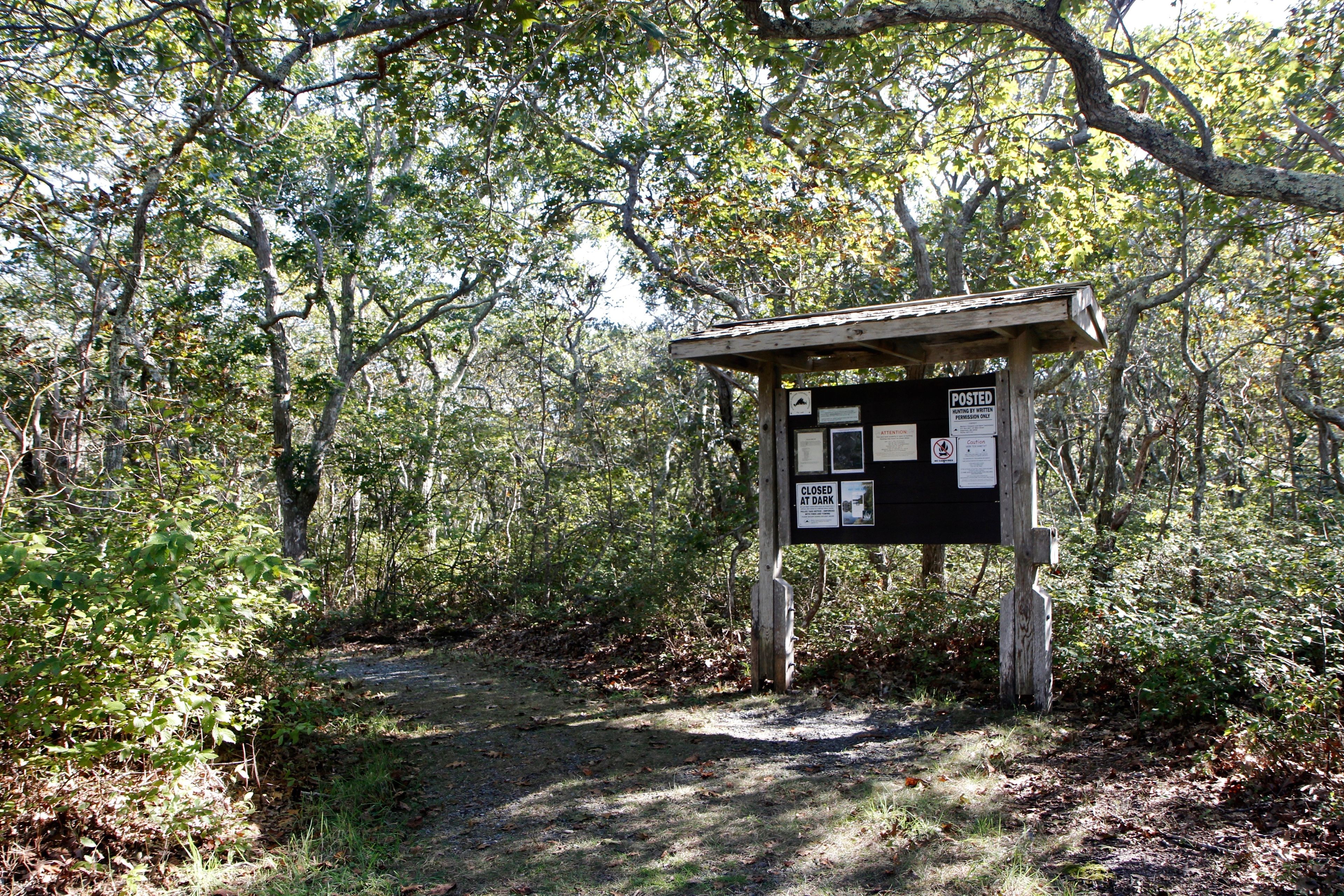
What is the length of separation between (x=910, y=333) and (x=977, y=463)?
118 centimetres

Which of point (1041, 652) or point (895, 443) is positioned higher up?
point (895, 443)

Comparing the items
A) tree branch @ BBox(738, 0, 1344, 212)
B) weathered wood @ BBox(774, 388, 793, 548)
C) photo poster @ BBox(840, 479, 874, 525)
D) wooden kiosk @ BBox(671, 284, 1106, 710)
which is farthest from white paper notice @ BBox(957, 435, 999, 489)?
tree branch @ BBox(738, 0, 1344, 212)

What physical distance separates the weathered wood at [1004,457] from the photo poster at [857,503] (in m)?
0.98

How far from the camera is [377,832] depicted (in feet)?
15.0

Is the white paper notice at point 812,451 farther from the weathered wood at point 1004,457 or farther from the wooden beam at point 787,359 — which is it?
the weathered wood at point 1004,457

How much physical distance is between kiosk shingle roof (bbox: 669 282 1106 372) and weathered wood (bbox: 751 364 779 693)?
242 mm

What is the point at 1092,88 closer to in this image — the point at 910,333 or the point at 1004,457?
the point at 910,333

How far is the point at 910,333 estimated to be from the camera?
629 cm

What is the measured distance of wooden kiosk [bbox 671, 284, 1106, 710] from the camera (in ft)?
20.8

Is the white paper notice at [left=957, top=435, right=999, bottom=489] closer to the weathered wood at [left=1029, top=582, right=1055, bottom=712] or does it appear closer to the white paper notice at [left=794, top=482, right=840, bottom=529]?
the weathered wood at [left=1029, top=582, right=1055, bottom=712]

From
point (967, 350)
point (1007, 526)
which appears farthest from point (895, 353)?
point (1007, 526)

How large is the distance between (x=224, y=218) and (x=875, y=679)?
1414cm

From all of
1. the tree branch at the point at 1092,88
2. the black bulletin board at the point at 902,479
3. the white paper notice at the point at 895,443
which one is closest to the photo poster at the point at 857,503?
the black bulletin board at the point at 902,479

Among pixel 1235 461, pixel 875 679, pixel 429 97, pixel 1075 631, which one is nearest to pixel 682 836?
pixel 875 679
